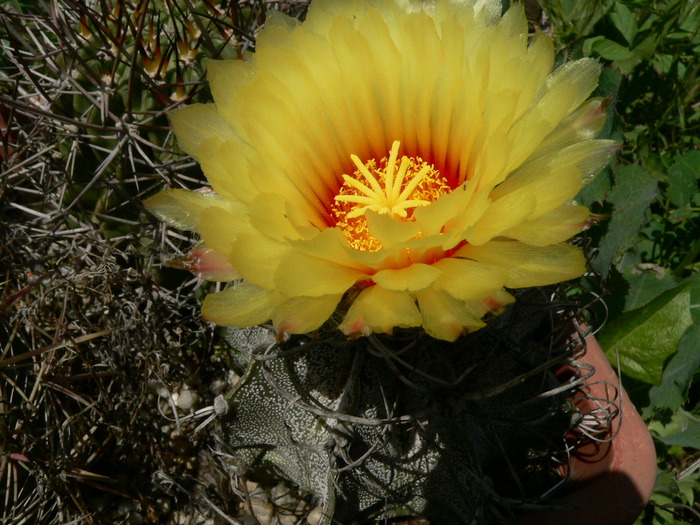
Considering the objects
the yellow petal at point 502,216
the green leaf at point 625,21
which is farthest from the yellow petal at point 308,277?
the green leaf at point 625,21

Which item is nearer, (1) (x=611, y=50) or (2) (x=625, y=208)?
(2) (x=625, y=208)

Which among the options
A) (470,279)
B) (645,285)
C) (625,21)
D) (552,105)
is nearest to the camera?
(470,279)

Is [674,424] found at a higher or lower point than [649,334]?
lower

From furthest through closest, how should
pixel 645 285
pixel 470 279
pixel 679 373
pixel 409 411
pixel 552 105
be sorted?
1. pixel 645 285
2. pixel 679 373
3. pixel 409 411
4. pixel 552 105
5. pixel 470 279

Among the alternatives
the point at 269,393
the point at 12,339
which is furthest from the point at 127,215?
the point at 269,393

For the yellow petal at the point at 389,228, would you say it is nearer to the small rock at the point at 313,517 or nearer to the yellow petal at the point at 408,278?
the yellow petal at the point at 408,278

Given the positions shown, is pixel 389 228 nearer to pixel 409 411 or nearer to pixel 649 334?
pixel 409 411

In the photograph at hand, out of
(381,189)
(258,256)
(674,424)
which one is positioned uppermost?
(258,256)

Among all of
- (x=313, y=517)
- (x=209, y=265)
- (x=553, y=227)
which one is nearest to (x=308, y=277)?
(x=209, y=265)

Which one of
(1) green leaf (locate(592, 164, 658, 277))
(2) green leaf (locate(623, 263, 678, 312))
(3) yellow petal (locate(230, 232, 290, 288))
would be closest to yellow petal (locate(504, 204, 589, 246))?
(3) yellow petal (locate(230, 232, 290, 288))
